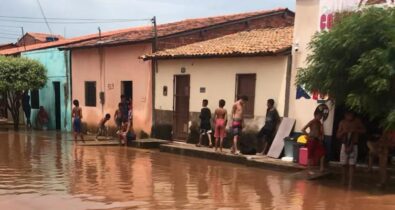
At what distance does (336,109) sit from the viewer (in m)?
11.4

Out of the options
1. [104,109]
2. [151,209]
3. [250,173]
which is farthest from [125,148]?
[151,209]

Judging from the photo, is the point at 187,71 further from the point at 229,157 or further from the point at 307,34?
the point at 307,34

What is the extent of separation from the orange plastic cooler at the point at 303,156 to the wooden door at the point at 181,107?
5.56 metres

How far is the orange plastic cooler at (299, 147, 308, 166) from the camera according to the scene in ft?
36.6

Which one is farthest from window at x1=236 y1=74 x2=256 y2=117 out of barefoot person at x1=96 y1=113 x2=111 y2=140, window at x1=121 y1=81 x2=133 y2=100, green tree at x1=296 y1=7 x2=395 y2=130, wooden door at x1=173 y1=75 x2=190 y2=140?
barefoot person at x1=96 y1=113 x2=111 y2=140

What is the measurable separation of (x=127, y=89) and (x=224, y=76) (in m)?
5.77

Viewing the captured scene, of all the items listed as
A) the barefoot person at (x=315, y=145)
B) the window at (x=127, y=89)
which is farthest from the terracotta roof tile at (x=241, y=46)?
the barefoot person at (x=315, y=145)

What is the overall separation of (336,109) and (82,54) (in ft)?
43.2

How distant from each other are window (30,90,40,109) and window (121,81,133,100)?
767 centimetres

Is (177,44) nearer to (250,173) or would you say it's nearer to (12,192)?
(250,173)

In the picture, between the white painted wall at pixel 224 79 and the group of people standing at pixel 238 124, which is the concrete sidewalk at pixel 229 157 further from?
the white painted wall at pixel 224 79

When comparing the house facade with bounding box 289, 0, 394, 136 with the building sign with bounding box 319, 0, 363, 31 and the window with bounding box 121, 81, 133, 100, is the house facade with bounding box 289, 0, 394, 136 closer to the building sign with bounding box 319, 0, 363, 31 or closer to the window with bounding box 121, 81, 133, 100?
the building sign with bounding box 319, 0, 363, 31

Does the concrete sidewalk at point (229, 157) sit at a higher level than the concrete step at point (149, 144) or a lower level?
higher

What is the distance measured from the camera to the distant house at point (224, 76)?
13.1 metres
